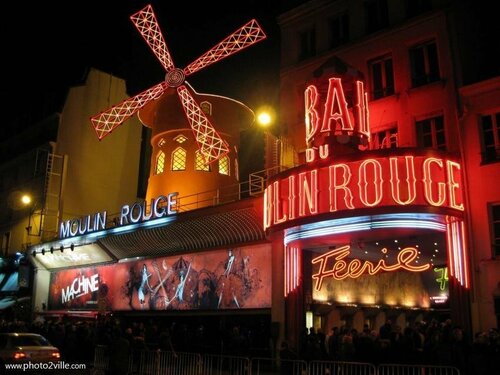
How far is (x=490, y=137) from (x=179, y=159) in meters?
12.8

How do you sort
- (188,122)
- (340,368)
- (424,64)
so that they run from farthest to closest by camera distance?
(188,122)
(424,64)
(340,368)

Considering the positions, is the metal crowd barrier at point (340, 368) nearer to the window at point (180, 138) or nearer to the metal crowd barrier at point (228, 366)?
the metal crowd barrier at point (228, 366)

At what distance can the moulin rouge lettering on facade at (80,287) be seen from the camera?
23.8 metres

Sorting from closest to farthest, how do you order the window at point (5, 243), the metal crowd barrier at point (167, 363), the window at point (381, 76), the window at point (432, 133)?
1. the metal crowd barrier at point (167, 363)
2. the window at point (432, 133)
3. the window at point (381, 76)
4. the window at point (5, 243)

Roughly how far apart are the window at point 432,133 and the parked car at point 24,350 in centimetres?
1061

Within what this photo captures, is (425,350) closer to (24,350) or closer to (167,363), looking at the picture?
(167,363)

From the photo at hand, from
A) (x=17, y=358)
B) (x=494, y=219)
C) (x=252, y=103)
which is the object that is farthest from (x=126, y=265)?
(x=494, y=219)

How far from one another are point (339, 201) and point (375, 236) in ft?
6.34

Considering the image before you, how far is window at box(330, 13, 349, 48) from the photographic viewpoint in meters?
17.2

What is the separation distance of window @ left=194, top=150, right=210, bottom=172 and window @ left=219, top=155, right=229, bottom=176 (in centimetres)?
70

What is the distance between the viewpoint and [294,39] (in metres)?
18.4

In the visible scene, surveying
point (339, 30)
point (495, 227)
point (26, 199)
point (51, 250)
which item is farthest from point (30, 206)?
point (495, 227)

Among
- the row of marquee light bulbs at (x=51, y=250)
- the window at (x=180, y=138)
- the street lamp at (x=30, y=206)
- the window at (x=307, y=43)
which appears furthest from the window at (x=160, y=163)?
the window at (x=307, y=43)

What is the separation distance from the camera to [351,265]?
1435 centimetres
